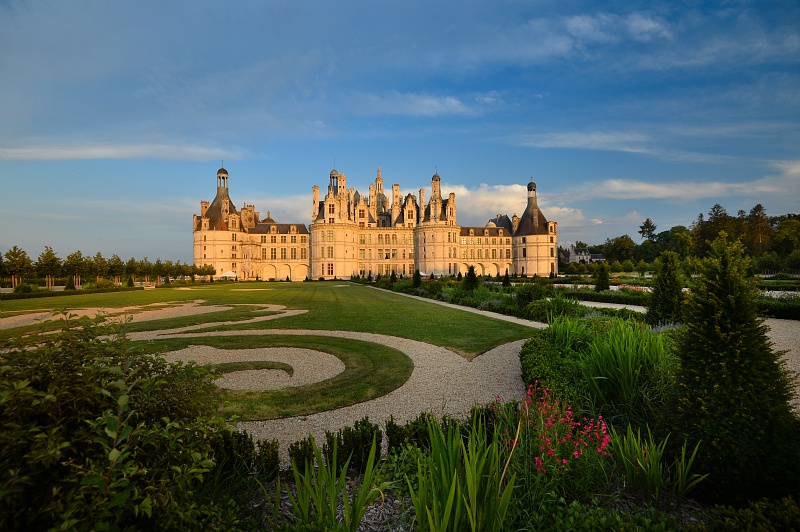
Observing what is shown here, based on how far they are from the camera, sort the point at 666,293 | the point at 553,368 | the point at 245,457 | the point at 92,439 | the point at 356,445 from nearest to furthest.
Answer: the point at 92,439 < the point at 245,457 < the point at 356,445 < the point at 553,368 < the point at 666,293

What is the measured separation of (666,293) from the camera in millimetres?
12242

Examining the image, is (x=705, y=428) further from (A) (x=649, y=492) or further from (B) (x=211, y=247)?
(B) (x=211, y=247)

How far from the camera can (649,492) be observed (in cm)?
359

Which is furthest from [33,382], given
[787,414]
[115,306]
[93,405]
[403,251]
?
[403,251]

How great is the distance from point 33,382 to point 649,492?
4.79 meters

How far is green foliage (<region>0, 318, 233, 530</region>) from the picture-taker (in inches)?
72.2

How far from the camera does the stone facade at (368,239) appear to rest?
68.0 meters

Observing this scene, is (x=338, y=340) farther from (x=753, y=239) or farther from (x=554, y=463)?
(x=753, y=239)

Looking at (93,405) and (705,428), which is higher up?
(93,405)

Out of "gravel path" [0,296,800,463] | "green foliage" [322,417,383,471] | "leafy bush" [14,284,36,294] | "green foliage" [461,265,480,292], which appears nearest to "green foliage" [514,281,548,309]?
"green foliage" [461,265,480,292]

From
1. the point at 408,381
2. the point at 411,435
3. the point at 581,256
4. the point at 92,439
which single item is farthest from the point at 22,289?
the point at 581,256

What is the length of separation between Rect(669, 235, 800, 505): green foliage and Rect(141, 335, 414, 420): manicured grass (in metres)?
5.06

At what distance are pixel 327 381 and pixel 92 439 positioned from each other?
6469 mm

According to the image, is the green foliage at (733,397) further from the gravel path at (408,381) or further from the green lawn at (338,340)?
the green lawn at (338,340)
